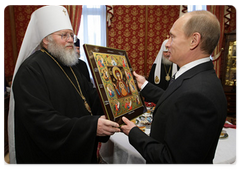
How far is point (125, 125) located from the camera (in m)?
1.42

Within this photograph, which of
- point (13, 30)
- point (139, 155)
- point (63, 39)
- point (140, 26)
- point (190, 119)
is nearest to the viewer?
point (190, 119)

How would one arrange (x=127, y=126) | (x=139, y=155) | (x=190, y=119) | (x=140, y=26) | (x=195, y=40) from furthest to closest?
(x=140, y=26) < (x=139, y=155) < (x=127, y=126) < (x=195, y=40) < (x=190, y=119)

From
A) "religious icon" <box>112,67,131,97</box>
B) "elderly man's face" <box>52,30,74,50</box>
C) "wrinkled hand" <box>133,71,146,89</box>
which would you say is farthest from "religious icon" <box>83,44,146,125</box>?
"elderly man's face" <box>52,30,74,50</box>

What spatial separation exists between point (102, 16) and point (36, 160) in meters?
5.01

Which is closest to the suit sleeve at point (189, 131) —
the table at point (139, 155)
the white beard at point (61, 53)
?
the table at point (139, 155)

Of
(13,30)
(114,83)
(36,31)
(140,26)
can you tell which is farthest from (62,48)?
(13,30)

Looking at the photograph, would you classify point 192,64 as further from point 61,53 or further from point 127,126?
point 61,53

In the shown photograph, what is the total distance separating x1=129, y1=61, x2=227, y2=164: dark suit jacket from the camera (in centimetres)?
100

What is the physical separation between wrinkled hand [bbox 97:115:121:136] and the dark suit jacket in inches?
12.1

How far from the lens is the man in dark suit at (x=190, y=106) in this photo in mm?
1007

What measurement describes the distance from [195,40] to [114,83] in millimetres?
750

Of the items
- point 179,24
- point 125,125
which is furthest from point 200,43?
point 125,125

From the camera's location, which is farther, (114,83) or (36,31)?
(36,31)

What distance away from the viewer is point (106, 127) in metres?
1.43
